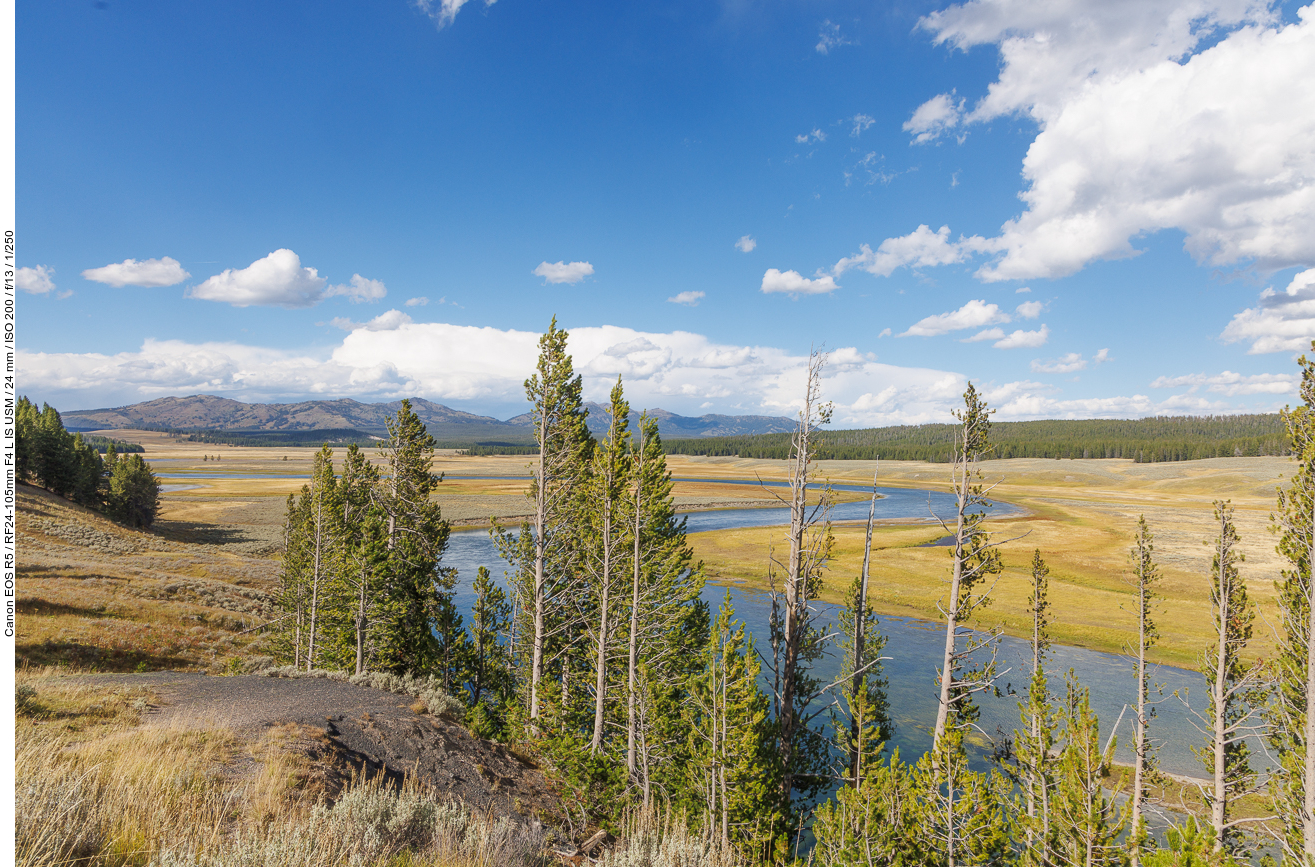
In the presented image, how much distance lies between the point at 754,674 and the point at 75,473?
9592 cm

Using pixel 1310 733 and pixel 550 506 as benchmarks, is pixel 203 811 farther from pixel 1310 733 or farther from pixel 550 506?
pixel 1310 733

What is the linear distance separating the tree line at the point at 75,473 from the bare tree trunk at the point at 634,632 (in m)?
81.1

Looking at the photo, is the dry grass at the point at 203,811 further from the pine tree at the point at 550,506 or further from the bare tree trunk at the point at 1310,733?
the bare tree trunk at the point at 1310,733

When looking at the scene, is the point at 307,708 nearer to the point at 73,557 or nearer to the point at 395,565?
the point at 395,565

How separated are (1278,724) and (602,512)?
2082cm

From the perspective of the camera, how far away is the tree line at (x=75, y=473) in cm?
7144

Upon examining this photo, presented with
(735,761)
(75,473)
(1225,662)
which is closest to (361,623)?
(735,761)

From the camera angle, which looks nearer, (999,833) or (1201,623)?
(999,833)

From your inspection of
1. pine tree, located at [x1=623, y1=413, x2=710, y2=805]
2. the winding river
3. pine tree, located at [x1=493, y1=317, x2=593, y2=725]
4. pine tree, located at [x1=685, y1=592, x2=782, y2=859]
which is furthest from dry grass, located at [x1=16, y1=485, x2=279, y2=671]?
pine tree, located at [x1=685, y1=592, x2=782, y2=859]

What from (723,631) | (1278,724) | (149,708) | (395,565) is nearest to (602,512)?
(723,631)

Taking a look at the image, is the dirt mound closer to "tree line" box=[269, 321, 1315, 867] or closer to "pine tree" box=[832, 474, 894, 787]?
"tree line" box=[269, 321, 1315, 867]

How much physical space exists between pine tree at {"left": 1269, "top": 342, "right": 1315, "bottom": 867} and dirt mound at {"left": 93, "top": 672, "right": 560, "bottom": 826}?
1814 cm

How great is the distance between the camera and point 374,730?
16.6 metres

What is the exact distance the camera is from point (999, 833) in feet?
49.0
